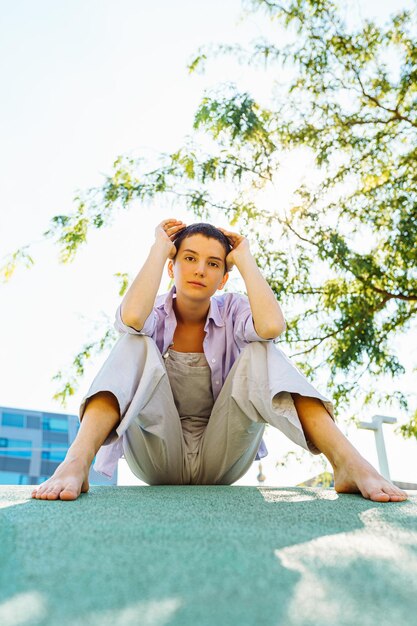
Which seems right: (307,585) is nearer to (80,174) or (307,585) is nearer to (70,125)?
(80,174)

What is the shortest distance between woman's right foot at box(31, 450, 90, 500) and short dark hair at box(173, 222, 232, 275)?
94cm

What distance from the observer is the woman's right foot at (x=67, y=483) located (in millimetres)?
1183

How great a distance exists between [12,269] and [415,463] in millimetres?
3442

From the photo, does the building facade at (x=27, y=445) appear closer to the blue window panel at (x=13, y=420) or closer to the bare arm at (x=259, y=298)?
the blue window panel at (x=13, y=420)

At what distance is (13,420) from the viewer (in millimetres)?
23203

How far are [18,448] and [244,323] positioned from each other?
2356 cm

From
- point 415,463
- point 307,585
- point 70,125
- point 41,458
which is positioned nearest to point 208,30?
point 70,125

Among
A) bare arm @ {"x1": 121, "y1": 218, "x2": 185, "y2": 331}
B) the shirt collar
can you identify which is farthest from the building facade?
bare arm @ {"x1": 121, "y1": 218, "x2": 185, "y2": 331}

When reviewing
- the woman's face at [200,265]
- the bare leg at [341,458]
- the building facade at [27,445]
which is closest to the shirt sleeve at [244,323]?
the woman's face at [200,265]

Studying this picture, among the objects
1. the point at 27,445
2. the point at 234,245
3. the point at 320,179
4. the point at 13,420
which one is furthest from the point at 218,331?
the point at 27,445

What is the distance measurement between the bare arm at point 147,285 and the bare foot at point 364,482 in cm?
68

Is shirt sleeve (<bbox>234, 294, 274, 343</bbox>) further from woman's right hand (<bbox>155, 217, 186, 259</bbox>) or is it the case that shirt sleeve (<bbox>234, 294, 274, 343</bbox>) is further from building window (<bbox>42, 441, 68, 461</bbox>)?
building window (<bbox>42, 441, 68, 461</bbox>)

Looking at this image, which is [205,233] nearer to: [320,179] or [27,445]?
[320,179]

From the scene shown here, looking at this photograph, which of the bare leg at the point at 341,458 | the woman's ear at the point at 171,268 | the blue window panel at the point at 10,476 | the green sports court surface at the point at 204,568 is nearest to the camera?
the green sports court surface at the point at 204,568
